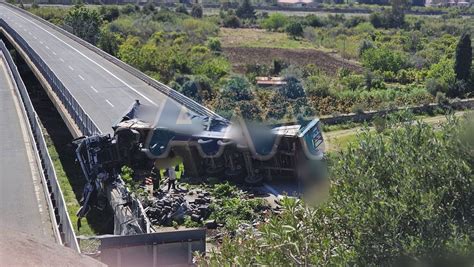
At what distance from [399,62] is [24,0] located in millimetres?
83193

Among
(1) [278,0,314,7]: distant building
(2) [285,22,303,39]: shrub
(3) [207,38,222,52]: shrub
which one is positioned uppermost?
(3) [207,38,222,52]: shrub

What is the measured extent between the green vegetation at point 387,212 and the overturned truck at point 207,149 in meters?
8.27

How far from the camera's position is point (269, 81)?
178ft

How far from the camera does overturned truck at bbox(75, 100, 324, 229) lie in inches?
882

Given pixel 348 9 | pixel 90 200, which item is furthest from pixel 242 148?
pixel 348 9

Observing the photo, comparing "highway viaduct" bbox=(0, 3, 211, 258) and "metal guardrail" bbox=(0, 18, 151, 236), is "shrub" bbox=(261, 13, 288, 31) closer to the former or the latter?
"highway viaduct" bbox=(0, 3, 211, 258)

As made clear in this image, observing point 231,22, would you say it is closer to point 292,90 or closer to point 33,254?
point 292,90

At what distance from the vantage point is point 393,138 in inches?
534

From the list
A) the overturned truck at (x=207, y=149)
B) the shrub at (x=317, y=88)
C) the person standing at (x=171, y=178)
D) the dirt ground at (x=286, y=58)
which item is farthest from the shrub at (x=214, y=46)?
the person standing at (x=171, y=178)

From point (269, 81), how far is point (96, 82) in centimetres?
1587

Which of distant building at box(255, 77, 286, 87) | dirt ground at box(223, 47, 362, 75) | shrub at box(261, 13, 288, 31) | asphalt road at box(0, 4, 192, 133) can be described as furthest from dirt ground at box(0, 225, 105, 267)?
shrub at box(261, 13, 288, 31)

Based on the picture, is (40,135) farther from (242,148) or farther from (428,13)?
(428,13)

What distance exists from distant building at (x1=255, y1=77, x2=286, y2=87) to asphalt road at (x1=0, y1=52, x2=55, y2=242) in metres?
21.6

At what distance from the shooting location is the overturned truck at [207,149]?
73.5 feet
